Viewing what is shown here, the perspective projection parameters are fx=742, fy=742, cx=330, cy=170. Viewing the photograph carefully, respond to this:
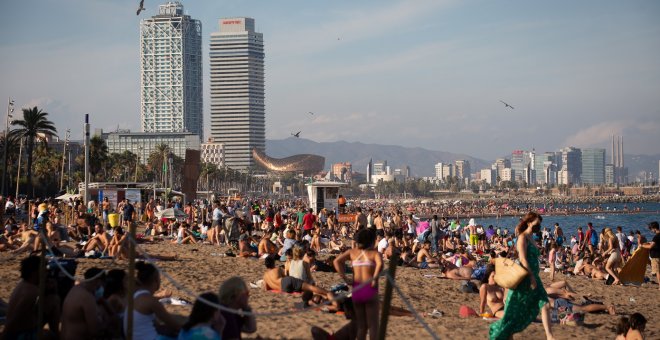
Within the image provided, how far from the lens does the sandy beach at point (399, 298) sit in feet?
32.1

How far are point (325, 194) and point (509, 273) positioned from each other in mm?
26945

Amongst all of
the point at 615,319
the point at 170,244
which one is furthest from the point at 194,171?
the point at 615,319

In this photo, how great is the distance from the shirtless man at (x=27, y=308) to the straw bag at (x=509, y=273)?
4.78m

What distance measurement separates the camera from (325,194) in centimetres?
3488

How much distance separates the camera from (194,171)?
3675 cm

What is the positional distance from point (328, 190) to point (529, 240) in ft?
87.5

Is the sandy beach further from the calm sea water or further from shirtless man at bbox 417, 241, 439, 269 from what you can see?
the calm sea water

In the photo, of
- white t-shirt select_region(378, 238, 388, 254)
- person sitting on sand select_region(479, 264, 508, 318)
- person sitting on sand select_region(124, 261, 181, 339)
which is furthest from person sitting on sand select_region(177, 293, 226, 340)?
white t-shirt select_region(378, 238, 388, 254)

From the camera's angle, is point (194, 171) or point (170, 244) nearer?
point (170, 244)

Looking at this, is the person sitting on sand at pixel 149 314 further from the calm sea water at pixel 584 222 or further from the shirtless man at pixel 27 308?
the calm sea water at pixel 584 222

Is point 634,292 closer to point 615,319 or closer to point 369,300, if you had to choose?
point 615,319

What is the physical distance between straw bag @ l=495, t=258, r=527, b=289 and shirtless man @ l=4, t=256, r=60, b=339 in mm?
4783

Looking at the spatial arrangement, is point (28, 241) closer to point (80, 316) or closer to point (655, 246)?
point (80, 316)

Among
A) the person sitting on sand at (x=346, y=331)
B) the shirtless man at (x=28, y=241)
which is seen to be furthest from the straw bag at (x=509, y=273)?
the shirtless man at (x=28, y=241)
